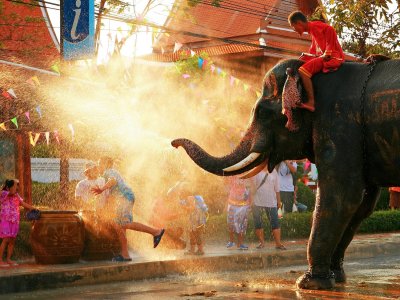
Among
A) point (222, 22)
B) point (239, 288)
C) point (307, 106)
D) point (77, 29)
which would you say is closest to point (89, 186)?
point (77, 29)

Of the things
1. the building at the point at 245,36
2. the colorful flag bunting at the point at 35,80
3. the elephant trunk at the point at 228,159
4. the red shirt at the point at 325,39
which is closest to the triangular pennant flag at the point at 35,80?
the colorful flag bunting at the point at 35,80

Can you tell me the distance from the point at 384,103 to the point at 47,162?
987 inches

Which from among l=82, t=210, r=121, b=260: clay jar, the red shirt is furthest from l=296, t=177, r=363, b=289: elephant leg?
l=82, t=210, r=121, b=260: clay jar

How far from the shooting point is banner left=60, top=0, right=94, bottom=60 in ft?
56.6

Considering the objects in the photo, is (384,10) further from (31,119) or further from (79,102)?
(31,119)

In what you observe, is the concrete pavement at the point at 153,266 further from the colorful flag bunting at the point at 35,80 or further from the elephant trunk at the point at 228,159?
the colorful flag bunting at the point at 35,80

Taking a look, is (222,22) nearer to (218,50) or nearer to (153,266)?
(218,50)

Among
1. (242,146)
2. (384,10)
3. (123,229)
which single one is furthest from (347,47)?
(242,146)

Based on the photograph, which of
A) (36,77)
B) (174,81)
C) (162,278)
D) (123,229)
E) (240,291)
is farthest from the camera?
(174,81)

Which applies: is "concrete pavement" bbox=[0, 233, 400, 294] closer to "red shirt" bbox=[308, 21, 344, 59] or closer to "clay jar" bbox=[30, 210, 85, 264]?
"clay jar" bbox=[30, 210, 85, 264]

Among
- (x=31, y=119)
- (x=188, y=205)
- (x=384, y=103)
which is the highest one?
(x=31, y=119)

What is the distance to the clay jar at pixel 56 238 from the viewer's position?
40.6 ft

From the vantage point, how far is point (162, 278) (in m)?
12.1

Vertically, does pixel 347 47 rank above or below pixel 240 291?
above
